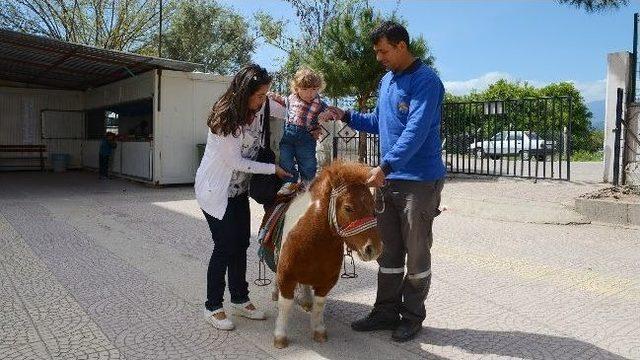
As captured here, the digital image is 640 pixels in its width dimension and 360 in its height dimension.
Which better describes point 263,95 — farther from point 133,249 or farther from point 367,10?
point 367,10

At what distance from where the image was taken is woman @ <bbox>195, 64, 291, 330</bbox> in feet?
11.8

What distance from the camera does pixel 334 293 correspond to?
190 inches

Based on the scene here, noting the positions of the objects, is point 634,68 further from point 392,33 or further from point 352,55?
point 392,33

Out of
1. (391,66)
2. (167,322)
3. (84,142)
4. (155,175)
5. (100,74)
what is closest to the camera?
(391,66)

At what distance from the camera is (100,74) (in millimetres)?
16094

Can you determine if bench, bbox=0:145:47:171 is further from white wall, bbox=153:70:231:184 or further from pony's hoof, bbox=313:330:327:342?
pony's hoof, bbox=313:330:327:342

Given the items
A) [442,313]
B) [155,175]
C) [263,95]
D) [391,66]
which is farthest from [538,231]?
[155,175]

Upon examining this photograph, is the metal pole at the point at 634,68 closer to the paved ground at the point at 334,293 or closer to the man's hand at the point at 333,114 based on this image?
the paved ground at the point at 334,293

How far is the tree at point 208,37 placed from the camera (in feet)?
99.2

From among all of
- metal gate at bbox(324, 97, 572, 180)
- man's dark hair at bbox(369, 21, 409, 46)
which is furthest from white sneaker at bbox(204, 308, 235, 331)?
metal gate at bbox(324, 97, 572, 180)

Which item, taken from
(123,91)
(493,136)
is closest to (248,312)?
(493,136)

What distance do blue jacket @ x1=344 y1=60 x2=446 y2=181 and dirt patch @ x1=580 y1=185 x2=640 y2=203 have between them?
6465 mm

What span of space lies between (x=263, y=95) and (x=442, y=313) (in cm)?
233

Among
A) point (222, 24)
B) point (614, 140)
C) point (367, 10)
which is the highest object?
point (222, 24)
